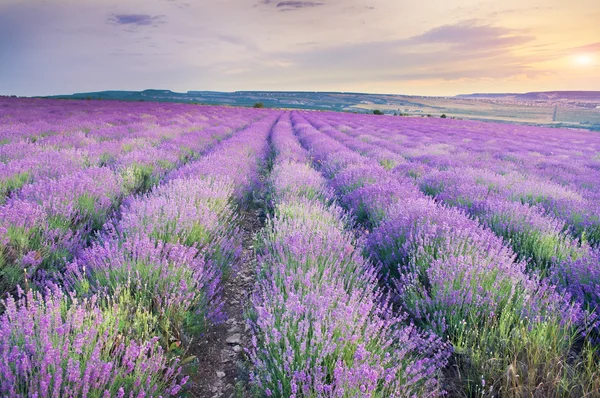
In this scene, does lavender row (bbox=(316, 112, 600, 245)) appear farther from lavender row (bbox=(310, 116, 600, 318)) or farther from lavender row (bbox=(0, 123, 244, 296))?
lavender row (bbox=(0, 123, 244, 296))

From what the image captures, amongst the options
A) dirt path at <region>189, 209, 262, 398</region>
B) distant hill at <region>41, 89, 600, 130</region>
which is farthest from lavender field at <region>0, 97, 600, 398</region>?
distant hill at <region>41, 89, 600, 130</region>

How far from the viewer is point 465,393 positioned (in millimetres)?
1854

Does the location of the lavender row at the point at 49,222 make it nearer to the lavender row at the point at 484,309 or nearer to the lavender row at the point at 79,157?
the lavender row at the point at 79,157

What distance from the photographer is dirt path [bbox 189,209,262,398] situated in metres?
2.04

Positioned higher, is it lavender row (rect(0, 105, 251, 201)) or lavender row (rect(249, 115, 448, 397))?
lavender row (rect(0, 105, 251, 201))

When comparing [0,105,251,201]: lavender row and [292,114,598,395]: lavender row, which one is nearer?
[292,114,598,395]: lavender row

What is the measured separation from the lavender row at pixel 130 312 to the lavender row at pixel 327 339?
0.44 metres

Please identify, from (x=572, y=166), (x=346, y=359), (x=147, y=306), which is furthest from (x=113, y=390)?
(x=572, y=166)

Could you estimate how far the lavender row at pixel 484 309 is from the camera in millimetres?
1810

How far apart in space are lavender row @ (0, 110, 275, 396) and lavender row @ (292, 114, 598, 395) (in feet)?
4.72

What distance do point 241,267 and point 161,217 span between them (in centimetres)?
104

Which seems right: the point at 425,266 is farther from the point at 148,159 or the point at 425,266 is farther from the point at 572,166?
the point at 572,166

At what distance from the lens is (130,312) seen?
210 centimetres

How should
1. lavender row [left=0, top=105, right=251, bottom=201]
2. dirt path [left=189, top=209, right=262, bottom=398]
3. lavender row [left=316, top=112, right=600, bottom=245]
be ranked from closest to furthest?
dirt path [left=189, top=209, right=262, bottom=398], lavender row [left=316, top=112, right=600, bottom=245], lavender row [left=0, top=105, right=251, bottom=201]
